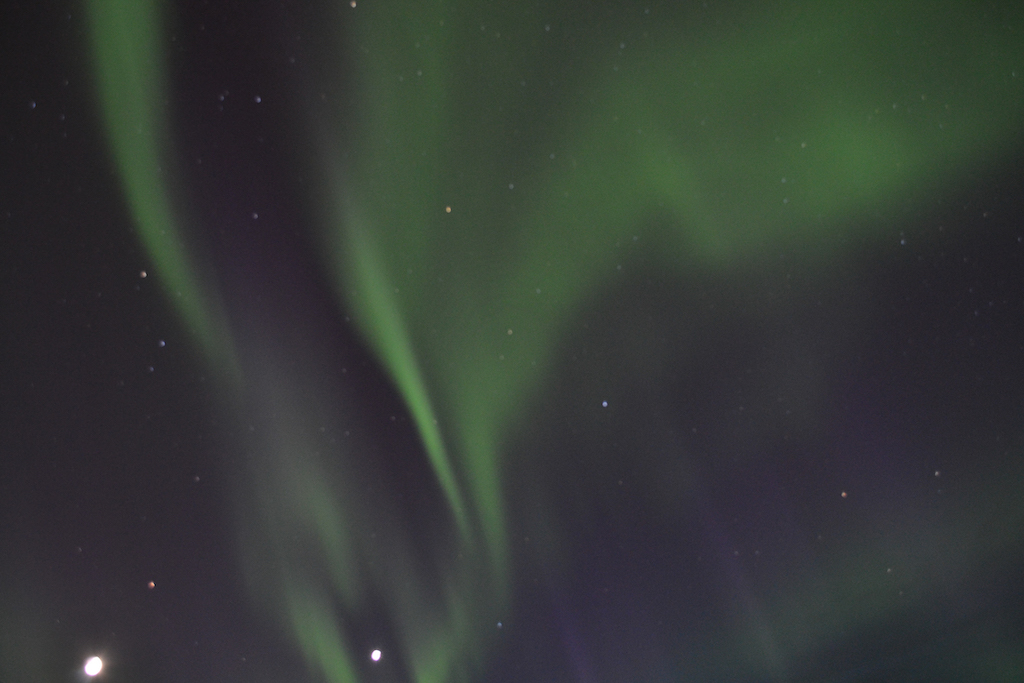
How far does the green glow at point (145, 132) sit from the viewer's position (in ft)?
2.54

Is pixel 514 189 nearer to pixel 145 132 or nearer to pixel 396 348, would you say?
pixel 396 348

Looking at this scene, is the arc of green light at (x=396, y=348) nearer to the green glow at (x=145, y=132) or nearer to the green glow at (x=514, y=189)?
the green glow at (x=514, y=189)

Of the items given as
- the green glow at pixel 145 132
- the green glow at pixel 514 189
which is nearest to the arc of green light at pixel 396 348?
the green glow at pixel 514 189

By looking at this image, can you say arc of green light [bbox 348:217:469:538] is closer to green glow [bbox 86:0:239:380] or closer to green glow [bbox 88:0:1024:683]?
green glow [bbox 88:0:1024:683]

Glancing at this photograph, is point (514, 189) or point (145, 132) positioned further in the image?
point (514, 189)

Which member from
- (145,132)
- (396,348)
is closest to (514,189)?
(396,348)

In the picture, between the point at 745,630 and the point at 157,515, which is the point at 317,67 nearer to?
the point at 157,515

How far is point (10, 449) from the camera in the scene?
2.84 feet

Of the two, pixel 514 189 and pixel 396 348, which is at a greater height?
pixel 514 189

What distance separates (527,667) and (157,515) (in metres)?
0.67

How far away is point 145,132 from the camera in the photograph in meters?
0.80

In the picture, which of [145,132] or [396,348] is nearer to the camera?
[145,132]

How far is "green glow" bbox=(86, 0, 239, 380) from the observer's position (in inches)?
30.4

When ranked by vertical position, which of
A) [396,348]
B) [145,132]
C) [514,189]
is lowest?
[396,348]
